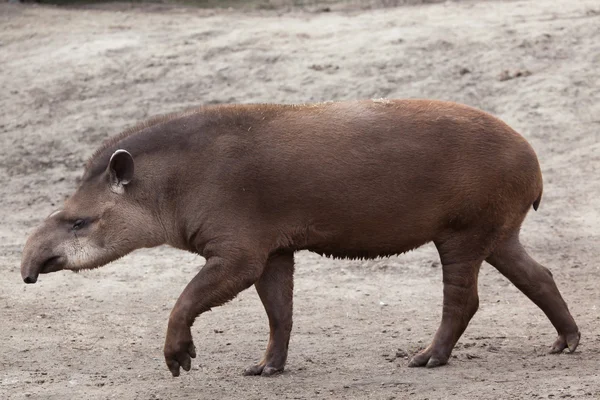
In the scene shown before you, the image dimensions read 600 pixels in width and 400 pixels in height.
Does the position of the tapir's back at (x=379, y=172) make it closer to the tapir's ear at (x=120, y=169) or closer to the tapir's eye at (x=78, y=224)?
the tapir's ear at (x=120, y=169)

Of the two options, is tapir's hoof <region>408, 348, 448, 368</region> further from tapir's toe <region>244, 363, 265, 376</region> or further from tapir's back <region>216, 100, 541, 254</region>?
tapir's toe <region>244, 363, 265, 376</region>

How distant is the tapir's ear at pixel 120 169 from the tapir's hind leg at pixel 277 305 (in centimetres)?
106

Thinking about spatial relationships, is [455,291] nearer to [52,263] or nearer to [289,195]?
[289,195]

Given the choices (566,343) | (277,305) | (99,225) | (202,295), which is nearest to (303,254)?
(277,305)

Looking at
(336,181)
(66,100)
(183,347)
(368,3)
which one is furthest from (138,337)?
(368,3)

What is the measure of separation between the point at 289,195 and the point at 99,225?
3.88 ft

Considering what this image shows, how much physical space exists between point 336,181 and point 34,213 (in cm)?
555

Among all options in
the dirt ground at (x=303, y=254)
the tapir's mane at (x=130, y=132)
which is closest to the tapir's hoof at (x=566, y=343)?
the dirt ground at (x=303, y=254)

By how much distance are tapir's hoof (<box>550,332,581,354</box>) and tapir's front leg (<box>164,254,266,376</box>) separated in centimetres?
209

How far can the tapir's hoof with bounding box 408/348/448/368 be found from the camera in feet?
23.0

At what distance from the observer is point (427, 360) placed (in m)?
7.07

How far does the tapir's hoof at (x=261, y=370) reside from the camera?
698 cm

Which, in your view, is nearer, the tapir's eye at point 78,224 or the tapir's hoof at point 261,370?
the tapir's eye at point 78,224

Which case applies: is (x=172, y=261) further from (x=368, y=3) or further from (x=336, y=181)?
(x=368, y=3)
